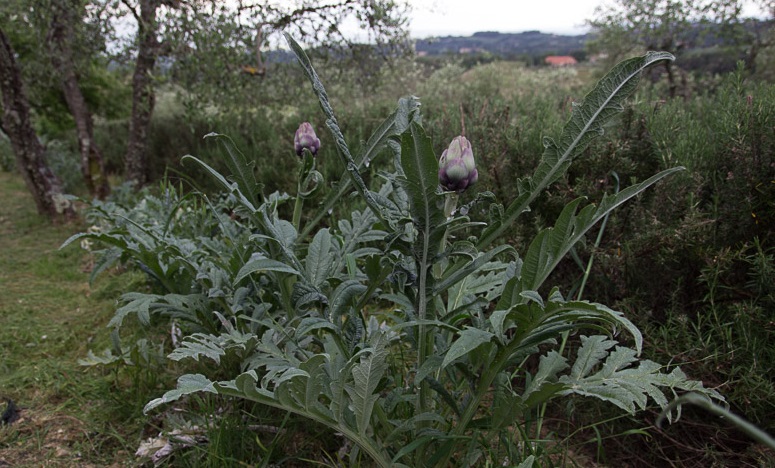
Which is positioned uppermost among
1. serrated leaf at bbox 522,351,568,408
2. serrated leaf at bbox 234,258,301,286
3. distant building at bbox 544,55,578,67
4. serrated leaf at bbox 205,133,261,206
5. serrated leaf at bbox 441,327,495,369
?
serrated leaf at bbox 205,133,261,206

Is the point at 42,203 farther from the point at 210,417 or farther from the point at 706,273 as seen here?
the point at 706,273

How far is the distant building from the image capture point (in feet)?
52.5

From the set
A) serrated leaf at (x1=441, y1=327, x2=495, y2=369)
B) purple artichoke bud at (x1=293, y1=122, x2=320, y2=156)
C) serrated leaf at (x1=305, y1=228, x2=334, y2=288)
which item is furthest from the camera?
purple artichoke bud at (x1=293, y1=122, x2=320, y2=156)

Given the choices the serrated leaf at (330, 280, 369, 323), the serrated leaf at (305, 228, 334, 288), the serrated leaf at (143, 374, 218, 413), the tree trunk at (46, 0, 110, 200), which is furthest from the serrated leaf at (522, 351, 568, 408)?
the tree trunk at (46, 0, 110, 200)

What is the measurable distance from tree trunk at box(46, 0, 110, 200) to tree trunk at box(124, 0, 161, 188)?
0.32m

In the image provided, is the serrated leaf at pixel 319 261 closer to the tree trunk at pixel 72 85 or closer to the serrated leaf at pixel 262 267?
the serrated leaf at pixel 262 267

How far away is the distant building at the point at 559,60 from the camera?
16.0 meters

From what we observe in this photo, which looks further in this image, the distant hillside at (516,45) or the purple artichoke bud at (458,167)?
the distant hillside at (516,45)

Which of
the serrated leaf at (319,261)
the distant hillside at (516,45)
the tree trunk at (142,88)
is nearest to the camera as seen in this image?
the serrated leaf at (319,261)

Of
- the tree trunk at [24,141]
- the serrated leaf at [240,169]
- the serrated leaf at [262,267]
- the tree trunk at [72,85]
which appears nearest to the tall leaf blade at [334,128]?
the serrated leaf at [262,267]

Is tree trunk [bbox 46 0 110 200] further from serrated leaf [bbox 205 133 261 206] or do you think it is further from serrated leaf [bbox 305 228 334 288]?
serrated leaf [bbox 305 228 334 288]

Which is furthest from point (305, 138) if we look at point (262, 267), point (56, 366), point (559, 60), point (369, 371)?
point (559, 60)

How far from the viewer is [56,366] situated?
8.25 ft

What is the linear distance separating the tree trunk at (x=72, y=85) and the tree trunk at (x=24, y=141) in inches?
14.3
